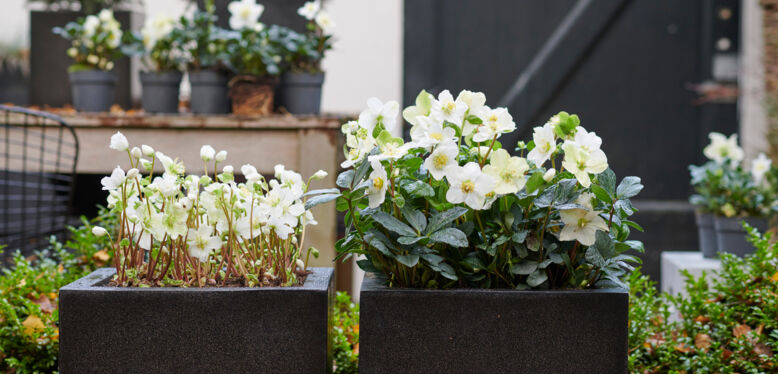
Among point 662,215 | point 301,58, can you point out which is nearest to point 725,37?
point 662,215

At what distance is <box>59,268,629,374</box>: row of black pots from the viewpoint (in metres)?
0.89

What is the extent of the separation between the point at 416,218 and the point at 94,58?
2.09 meters

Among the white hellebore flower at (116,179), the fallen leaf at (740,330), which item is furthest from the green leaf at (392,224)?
the fallen leaf at (740,330)

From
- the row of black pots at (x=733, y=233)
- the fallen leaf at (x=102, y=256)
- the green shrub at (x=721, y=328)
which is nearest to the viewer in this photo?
the green shrub at (x=721, y=328)

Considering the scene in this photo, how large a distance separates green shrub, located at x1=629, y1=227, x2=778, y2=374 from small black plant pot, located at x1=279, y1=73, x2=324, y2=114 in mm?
1394

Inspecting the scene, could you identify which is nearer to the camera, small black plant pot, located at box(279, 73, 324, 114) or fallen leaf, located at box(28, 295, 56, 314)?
fallen leaf, located at box(28, 295, 56, 314)

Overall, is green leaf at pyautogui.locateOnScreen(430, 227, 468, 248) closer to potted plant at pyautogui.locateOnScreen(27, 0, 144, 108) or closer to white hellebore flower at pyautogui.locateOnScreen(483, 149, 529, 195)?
white hellebore flower at pyautogui.locateOnScreen(483, 149, 529, 195)

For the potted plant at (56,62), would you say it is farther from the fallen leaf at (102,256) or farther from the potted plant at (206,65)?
the fallen leaf at (102,256)

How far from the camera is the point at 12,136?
2.48 metres

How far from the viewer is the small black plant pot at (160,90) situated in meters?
2.51

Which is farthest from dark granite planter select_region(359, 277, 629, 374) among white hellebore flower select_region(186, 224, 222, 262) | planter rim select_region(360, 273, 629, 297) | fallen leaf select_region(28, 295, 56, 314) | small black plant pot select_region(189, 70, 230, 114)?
small black plant pot select_region(189, 70, 230, 114)

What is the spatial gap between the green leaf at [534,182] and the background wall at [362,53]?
3.20 meters

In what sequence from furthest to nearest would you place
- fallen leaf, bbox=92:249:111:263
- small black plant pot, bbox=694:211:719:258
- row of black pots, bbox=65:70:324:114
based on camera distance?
row of black pots, bbox=65:70:324:114 → small black plant pot, bbox=694:211:719:258 → fallen leaf, bbox=92:249:111:263

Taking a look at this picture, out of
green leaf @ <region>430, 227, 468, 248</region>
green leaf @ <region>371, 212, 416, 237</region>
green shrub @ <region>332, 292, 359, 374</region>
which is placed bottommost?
green shrub @ <region>332, 292, 359, 374</region>
